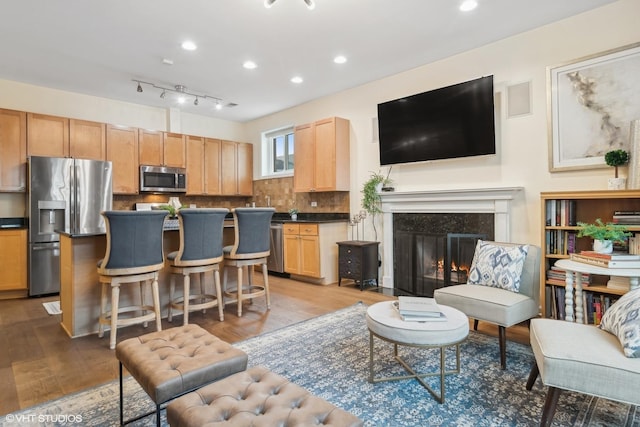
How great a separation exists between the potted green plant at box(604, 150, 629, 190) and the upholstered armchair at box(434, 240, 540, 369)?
872mm

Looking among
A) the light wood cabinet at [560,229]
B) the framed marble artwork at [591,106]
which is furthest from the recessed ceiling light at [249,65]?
the light wood cabinet at [560,229]

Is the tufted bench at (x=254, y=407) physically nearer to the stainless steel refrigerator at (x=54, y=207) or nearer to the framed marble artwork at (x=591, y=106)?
the framed marble artwork at (x=591, y=106)

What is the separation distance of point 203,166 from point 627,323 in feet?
20.2

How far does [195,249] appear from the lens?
3.24 metres

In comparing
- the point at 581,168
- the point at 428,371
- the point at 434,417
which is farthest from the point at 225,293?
the point at 581,168

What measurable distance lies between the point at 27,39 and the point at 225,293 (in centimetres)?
338

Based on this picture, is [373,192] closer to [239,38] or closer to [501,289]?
[501,289]

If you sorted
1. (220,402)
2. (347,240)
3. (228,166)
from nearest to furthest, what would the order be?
(220,402) < (347,240) < (228,166)

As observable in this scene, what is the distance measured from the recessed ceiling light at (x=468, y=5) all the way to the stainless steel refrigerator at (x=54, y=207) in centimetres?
468

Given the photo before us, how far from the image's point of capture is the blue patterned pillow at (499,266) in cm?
269

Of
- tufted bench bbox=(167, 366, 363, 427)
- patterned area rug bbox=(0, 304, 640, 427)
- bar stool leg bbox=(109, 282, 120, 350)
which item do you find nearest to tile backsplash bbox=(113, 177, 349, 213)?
patterned area rug bbox=(0, 304, 640, 427)

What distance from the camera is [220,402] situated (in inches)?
49.4

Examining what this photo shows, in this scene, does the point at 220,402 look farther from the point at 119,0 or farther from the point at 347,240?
the point at 347,240

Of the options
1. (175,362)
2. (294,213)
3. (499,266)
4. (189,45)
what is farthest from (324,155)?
(175,362)
